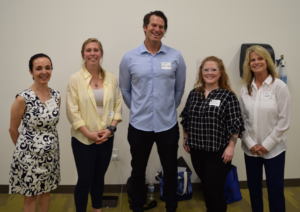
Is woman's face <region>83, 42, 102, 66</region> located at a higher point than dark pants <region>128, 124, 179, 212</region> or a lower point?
higher

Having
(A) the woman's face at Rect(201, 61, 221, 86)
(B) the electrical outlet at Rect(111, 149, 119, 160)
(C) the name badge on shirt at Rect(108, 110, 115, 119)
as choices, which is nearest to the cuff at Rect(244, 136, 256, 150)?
(A) the woman's face at Rect(201, 61, 221, 86)

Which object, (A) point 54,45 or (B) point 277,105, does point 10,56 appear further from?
(B) point 277,105

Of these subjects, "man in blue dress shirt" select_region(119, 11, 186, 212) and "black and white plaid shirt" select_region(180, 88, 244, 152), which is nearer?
"black and white plaid shirt" select_region(180, 88, 244, 152)

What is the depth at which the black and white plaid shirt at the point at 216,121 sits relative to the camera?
1.66 meters

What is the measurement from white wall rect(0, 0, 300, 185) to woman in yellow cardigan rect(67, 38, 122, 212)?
2.39 feet

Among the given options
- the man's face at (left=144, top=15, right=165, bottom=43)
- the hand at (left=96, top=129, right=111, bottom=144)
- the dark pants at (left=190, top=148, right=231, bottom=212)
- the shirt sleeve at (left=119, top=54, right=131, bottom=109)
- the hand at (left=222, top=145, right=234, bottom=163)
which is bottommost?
the dark pants at (left=190, top=148, right=231, bottom=212)

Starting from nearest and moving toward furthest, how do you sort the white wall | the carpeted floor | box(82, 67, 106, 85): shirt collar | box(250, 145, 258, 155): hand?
box(250, 145, 258, 155): hand → box(82, 67, 106, 85): shirt collar → the carpeted floor → the white wall

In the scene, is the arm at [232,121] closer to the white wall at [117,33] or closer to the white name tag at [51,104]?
the white wall at [117,33]

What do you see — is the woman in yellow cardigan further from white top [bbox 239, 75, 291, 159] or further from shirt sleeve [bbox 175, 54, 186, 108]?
white top [bbox 239, 75, 291, 159]

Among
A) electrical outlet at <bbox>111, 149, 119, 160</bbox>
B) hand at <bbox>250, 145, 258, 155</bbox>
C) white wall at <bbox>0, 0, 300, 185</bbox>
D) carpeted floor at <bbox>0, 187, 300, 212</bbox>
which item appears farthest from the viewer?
electrical outlet at <bbox>111, 149, 119, 160</bbox>

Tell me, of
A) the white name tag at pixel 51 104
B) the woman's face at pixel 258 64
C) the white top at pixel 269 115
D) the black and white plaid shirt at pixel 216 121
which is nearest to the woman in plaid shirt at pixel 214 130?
the black and white plaid shirt at pixel 216 121

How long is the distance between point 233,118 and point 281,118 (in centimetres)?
38

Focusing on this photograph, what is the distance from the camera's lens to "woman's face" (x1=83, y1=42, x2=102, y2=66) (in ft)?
5.88

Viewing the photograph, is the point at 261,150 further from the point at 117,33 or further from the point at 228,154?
the point at 117,33
